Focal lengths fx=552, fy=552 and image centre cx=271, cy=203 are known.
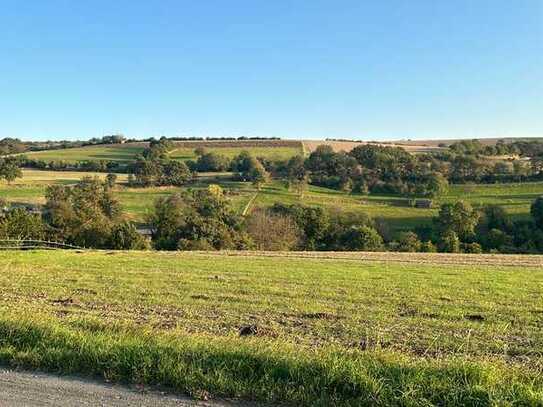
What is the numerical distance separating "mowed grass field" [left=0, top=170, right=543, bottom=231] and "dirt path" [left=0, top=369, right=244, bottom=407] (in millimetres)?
78930

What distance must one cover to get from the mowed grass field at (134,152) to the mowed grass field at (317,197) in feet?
48.8

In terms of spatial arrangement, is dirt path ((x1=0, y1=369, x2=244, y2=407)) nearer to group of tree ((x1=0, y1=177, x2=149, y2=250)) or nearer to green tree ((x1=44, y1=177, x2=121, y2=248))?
group of tree ((x1=0, y1=177, x2=149, y2=250))

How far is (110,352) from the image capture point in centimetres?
691

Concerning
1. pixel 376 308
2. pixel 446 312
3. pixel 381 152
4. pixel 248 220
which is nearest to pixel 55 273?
pixel 376 308

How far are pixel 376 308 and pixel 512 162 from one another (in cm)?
12017

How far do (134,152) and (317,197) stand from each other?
55.6m

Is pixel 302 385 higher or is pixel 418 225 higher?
pixel 302 385

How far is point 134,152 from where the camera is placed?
138m

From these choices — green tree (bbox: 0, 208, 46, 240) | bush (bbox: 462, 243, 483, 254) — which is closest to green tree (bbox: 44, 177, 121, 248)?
green tree (bbox: 0, 208, 46, 240)

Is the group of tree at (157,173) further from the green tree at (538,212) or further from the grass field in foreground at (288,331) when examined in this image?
the grass field in foreground at (288,331)

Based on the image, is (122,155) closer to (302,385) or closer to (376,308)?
(376,308)

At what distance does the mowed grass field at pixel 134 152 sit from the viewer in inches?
5149

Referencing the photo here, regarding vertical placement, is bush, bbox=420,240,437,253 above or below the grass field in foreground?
below

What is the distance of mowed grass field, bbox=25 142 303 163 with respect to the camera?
131m
